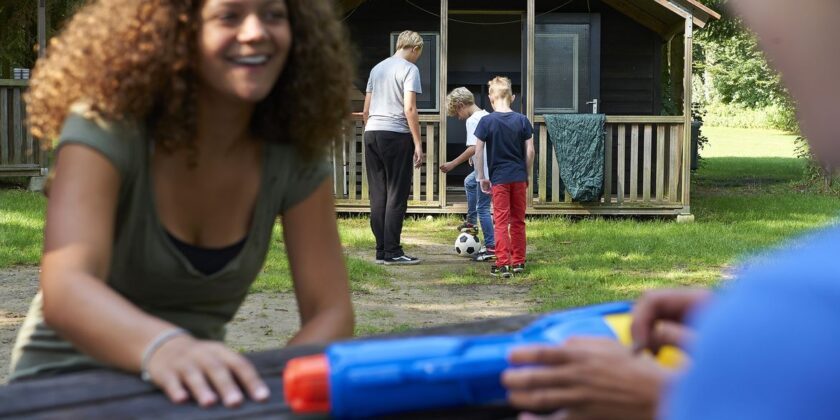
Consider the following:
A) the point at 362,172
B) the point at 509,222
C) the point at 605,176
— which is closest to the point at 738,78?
the point at 605,176

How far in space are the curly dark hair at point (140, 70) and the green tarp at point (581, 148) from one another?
1141 centimetres

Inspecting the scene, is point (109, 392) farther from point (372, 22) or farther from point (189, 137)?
point (372, 22)

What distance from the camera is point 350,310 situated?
2.37m

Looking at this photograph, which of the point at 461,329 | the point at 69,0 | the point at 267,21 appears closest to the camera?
the point at 461,329

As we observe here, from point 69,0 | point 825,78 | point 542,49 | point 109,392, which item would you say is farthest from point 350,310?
point 69,0

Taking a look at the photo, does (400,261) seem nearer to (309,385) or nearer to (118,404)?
(118,404)

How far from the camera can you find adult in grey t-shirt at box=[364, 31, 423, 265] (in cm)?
1000

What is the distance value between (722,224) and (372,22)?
5.63m

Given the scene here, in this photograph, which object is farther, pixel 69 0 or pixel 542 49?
pixel 69 0

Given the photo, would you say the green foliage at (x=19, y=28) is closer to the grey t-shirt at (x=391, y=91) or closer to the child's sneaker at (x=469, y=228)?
the child's sneaker at (x=469, y=228)

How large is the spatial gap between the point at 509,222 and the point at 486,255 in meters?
1.01

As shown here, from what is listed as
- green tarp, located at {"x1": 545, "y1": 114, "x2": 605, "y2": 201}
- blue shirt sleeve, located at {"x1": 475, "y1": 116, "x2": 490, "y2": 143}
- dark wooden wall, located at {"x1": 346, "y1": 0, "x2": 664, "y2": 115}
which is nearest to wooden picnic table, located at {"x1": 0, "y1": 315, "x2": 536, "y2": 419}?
blue shirt sleeve, located at {"x1": 475, "y1": 116, "x2": 490, "y2": 143}

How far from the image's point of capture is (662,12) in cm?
1483

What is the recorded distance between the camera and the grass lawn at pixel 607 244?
8.95 metres
